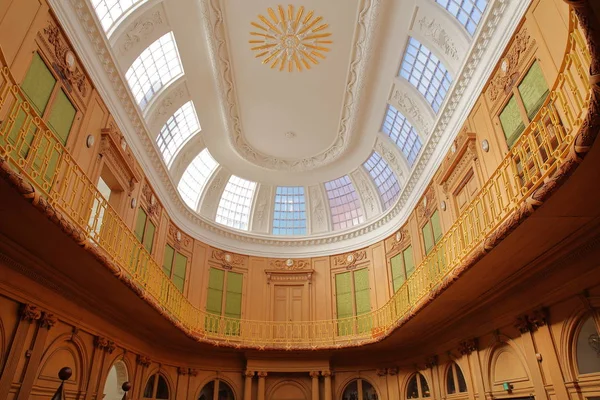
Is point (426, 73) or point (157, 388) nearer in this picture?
point (426, 73)

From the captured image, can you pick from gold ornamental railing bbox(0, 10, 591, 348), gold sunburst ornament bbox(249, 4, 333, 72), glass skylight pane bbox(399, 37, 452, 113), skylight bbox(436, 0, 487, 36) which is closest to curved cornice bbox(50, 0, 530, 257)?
skylight bbox(436, 0, 487, 36)

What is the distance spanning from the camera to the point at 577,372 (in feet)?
22.7

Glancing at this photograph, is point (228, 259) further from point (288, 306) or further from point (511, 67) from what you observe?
point (511, 67)

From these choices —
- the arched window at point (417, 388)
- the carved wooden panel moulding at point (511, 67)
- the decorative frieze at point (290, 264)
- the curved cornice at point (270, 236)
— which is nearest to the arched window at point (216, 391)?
the decorative frieze at point (290, 264)

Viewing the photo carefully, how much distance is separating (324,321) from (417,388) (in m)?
4.78

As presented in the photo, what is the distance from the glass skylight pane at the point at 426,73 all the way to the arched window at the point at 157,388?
1315 cm

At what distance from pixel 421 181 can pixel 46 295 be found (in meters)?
11.8

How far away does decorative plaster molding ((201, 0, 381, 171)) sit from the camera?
40.3 feet

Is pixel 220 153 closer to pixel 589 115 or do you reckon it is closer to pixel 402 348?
pixel 402 348

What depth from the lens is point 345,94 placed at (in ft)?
50.7

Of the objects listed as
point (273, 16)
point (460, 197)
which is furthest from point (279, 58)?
point (460, 197)

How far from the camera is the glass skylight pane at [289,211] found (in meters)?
21.0

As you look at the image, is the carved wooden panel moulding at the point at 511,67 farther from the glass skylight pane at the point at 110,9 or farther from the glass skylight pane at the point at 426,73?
the glass skylight pane at the point at 110,9

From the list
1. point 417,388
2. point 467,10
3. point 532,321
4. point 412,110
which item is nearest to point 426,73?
point 412,110
